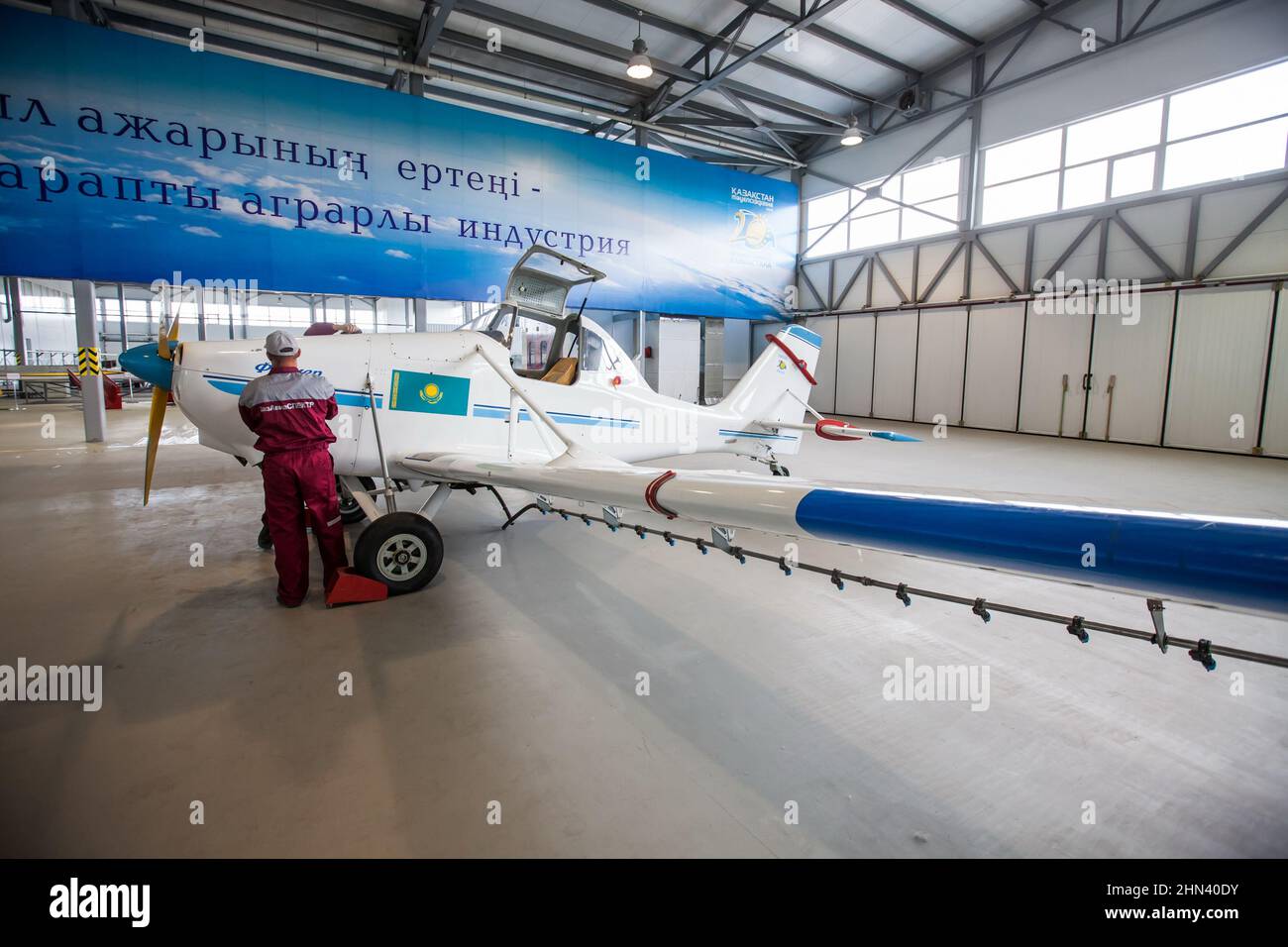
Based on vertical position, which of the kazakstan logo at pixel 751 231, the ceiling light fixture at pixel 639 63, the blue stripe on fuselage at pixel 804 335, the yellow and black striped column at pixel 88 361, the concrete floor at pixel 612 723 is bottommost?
the concrete floor at pixel 612 723

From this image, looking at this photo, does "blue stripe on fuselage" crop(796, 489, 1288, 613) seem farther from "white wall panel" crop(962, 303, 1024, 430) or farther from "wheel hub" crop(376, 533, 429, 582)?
"white wall panel" crop(962, 303, 1024, 430)

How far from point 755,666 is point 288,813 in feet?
6.66

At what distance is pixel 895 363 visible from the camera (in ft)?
54.7

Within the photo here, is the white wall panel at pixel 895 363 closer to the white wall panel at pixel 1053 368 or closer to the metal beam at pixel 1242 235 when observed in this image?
the white wall panel at pixel 1053 368

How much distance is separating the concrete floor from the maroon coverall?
0.30 m

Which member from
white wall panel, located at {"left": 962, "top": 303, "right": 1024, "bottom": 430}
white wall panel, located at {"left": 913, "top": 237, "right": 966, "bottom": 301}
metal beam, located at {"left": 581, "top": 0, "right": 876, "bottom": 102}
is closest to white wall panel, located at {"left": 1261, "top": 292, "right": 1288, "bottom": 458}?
white wall panel, located at {"left": 962, "top": 303, "right": 1024, "bottom": 430}

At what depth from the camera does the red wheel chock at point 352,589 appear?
3.67 meters

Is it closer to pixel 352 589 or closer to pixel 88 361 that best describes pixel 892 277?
pixel 352 589

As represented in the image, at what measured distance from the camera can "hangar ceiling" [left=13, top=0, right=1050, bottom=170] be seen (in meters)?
11.2

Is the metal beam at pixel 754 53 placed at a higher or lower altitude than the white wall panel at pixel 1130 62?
higher

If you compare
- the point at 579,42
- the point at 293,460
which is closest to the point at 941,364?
the point at 579,42

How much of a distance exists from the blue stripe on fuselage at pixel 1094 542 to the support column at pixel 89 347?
42.5 ft

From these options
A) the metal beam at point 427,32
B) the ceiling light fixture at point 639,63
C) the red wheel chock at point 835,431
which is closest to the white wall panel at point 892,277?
the ceiling light fixture at point 639,63

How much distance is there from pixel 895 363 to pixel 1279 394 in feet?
25.6
